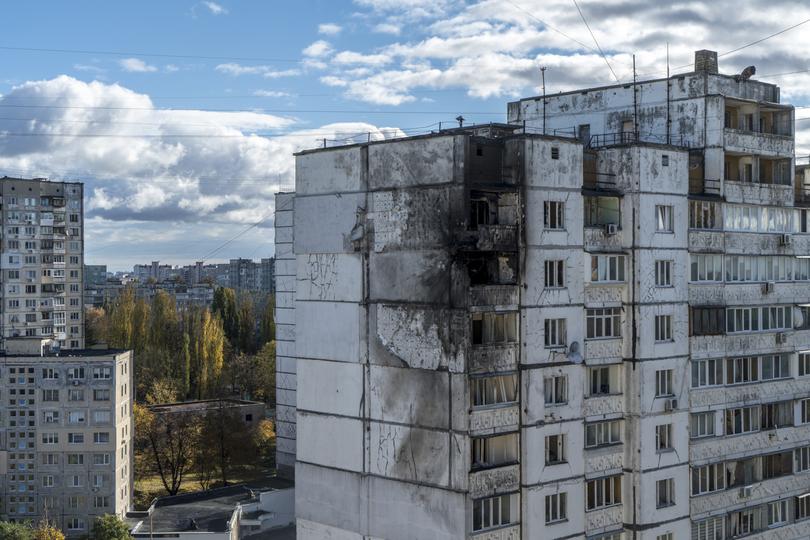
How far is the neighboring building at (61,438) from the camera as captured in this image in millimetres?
54781

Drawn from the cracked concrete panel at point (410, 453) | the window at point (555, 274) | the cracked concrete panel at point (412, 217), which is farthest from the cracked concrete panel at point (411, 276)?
the cracked concrete panel at point (410, 453)

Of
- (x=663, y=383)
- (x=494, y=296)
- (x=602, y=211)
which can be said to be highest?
(x=602, y=211)

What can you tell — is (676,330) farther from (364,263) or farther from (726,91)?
(364,263)

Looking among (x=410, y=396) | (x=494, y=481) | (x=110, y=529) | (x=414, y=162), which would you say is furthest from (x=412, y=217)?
→ (x=110, y=529)

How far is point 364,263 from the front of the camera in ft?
82.8

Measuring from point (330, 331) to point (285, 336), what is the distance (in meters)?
39.8

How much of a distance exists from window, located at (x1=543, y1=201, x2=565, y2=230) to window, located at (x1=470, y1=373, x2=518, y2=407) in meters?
4.17

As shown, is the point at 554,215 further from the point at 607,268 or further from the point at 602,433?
the point at 602,433

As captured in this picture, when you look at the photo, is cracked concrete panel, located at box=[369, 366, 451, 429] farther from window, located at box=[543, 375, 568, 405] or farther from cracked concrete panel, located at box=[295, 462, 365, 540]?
window, located at box=[543, 375, 568, 405]

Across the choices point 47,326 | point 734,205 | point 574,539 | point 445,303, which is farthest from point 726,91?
point 47,326

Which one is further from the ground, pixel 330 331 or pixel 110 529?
pixel 330 331

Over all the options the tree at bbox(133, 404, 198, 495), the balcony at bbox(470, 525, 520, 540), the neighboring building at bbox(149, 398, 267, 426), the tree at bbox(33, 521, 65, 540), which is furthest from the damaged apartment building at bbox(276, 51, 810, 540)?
the neighboring building at bbox(149, 398, 267, 426)

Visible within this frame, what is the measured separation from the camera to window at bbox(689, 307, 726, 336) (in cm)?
2791

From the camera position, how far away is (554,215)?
24.8 m
